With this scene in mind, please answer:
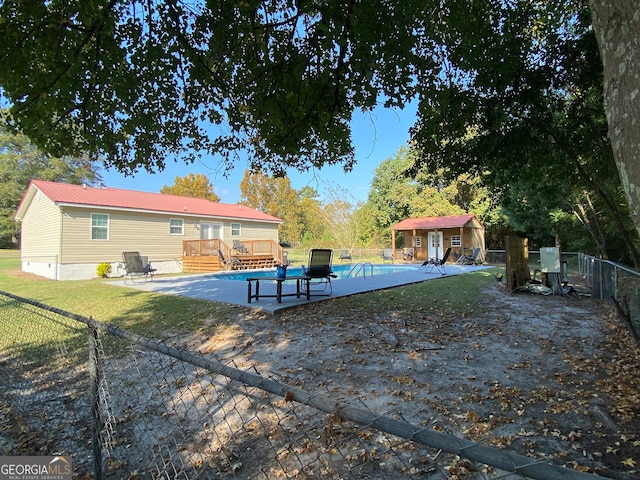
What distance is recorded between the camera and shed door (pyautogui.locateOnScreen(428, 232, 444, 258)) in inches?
973

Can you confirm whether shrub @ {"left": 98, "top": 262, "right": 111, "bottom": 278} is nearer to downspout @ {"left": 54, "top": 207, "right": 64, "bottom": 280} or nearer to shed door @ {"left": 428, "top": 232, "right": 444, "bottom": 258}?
downspout @ {"left": 54, "top": 207, "right": 64, "bottom": 280}

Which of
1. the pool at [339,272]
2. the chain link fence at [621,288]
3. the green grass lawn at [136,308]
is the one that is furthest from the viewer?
the pool at [339,272]

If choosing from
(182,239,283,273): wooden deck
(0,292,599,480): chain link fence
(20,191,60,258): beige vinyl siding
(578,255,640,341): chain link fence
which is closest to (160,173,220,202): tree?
(20,191,60,258): beige vinyl siding

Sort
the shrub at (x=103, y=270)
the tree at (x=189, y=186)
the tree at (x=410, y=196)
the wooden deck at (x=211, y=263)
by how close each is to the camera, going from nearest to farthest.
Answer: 1. the shrub at (x=103, y=270)
2. the wooden deck at (x=211, y=263)
3. the tree at (x=410, y=196)
4. the tree at (x=189, y=186)

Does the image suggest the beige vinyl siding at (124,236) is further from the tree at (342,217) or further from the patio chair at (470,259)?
the patio chair at (470,259)

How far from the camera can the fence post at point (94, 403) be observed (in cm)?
199

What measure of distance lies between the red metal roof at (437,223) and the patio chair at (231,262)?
1233 cm

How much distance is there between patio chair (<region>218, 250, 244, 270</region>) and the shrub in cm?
492

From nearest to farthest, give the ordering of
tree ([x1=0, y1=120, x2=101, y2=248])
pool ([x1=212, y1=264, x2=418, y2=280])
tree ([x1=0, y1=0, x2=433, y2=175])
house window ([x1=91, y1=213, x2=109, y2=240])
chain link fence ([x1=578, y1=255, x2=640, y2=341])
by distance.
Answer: tree ([x1=0, y1=0, x2=433, y2=175]) → chain link fence ([x1=578, y1=255, x2=640, y2=341]) → house window ([x1=91, y1=213, x2=109, y2=240]) → pool ([x1=212, y1=264, x2=418, y2=280]) → tree ([x1=0, y1=120, x2=101, y2=248])

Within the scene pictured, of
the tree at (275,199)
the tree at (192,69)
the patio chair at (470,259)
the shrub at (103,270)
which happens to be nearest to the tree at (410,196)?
the patio chair at (470,259)

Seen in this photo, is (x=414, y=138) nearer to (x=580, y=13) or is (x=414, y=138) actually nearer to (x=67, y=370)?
(x=580, y=13)

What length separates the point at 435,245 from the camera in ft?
82.0

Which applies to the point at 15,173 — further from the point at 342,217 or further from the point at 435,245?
the point at 435,245

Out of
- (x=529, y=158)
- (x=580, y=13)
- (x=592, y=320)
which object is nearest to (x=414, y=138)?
(x=529, y=158)
